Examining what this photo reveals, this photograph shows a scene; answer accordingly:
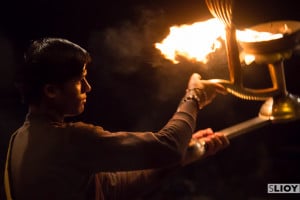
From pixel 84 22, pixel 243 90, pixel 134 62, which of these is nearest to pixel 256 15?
pixel 134 62

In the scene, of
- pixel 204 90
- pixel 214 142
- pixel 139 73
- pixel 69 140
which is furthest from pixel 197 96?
pixel 139 73

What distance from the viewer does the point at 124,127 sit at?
13.2 ft

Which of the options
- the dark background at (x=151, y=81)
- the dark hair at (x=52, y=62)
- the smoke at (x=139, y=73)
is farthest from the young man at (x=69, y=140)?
the smoke at (x=139, y=73)

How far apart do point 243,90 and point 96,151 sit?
2.24ft

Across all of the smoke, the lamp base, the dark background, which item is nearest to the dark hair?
the lamp base

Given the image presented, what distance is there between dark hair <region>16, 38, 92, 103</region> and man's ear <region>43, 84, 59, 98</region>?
0.07 feet

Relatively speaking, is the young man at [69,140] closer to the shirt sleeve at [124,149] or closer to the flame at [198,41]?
the shirt sleeve at [124,149]

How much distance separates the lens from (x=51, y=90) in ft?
6.23

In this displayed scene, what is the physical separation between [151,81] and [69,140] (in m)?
2.09

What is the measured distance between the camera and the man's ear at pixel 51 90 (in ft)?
6.21

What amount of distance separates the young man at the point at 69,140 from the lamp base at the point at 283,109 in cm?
25

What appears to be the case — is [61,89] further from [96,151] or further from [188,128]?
[188,128]

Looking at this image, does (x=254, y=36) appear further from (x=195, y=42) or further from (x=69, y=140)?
(x=69, y=140)

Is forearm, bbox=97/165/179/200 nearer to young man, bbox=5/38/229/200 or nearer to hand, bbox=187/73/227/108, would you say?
young man, bbox=5/38/229/200
